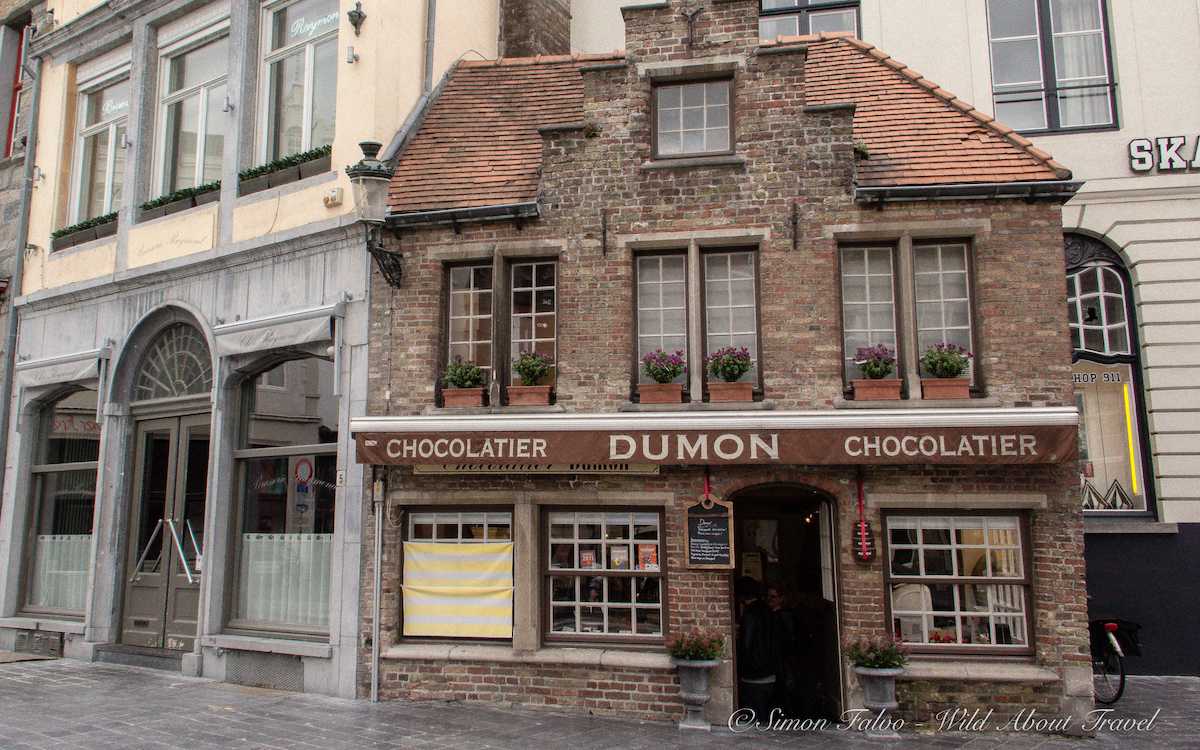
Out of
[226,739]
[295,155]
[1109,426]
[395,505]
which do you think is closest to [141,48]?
[295,155]

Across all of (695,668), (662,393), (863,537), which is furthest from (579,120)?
(695,668)

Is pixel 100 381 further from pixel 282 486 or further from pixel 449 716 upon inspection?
pixel 449 716

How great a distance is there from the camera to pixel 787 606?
1123 centimetres

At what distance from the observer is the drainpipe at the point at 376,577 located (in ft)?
33.5

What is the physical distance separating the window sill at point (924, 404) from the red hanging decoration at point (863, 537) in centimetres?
87

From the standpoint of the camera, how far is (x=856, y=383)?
31.7 ft

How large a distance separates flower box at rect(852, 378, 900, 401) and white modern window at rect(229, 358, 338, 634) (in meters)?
6.19

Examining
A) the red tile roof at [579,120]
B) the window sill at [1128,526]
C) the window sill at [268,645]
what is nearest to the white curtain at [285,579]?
the window sill at [268,645]

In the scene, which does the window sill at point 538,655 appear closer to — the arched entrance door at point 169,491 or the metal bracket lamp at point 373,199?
the arched entrance door at point 169,491

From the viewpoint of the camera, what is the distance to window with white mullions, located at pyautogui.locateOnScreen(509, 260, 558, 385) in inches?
419

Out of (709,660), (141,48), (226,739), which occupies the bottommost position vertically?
(226,739)

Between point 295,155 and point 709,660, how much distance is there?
819cm

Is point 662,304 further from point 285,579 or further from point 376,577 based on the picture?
point 285,579

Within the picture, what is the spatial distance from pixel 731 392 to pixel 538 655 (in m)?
3.49
